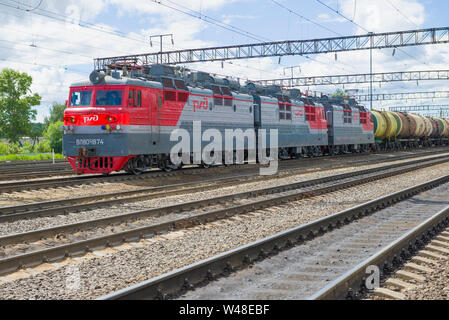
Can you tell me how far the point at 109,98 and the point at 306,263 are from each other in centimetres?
1149

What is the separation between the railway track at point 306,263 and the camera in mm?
5387

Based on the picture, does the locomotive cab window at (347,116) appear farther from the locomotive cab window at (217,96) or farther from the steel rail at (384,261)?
the steel rail at (384,261)

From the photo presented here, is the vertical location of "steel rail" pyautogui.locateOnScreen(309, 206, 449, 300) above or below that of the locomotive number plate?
below

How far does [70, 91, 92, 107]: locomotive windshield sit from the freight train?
0.03m

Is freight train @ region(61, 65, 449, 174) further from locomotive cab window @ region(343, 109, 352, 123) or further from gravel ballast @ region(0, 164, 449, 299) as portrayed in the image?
gravel ballast @ region(0, 164, 449, 299)

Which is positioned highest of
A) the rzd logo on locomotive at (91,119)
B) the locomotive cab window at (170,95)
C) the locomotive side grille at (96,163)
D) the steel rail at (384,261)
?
the locomotive cab window at (170,95)

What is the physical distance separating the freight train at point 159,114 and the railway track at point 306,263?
9066mm

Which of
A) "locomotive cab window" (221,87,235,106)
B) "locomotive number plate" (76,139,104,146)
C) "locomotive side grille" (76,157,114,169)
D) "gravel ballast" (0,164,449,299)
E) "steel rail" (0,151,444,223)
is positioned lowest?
"gravel ballast" (0,164,449,299)

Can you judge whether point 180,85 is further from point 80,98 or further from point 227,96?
point 80,98

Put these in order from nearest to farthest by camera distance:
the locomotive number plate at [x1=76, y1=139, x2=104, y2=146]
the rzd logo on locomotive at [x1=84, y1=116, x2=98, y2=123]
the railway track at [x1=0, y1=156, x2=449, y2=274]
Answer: the railway track at [x1=0, y1=156, x2=449, y2=274] < the locomotive number plate at [x1=76, y1=139, x2=104, y2=146] < the rzd logo on locomotive at [x1=84, y1=116, x2=98, y2=123]

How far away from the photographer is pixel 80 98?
55.7 ft

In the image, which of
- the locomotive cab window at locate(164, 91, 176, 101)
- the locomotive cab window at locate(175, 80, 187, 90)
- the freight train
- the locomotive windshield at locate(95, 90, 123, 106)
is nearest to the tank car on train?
the freight train

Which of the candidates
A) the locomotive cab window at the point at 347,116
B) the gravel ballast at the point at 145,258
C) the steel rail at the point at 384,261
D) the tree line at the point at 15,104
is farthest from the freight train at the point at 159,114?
the tree line at the point at 15,104

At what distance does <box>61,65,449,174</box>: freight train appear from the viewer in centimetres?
1636
